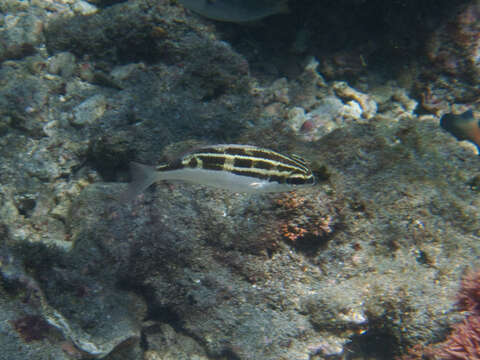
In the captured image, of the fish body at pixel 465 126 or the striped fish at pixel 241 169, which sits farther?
the fish body at pixel 465 126

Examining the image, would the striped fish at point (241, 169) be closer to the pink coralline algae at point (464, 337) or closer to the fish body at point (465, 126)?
the pink coralline algae at point (464, 337)

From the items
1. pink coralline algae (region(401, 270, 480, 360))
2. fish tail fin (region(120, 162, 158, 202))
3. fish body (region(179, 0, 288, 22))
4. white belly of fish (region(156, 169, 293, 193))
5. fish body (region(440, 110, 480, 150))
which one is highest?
fish body (region(179, 0, 288, 22))

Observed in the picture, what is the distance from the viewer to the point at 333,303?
3.01 m

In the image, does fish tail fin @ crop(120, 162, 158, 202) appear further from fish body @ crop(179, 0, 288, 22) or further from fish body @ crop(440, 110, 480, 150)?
fish body @ crop(440, 110, 480, 150)

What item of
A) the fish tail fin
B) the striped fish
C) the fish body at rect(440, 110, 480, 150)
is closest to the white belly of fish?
the striped fish

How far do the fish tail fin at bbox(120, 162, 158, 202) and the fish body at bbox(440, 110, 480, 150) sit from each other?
15.2 ft

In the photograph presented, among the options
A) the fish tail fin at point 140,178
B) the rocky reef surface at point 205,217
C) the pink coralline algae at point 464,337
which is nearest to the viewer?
the fish tail fin at point 140,178

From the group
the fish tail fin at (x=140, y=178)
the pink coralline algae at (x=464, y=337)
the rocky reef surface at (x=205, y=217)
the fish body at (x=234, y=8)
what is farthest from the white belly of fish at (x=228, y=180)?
the fish body at (x=234, y=8)

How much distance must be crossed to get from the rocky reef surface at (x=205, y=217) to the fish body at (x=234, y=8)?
0.33 meters

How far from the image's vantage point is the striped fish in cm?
240

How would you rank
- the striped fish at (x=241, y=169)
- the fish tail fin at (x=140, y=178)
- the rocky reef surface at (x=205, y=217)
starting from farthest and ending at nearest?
the rocky reef surface at (x=205, y=217) < the fish tail fin at (x=140, y=178) < the striped fish at (x=241, y=169)

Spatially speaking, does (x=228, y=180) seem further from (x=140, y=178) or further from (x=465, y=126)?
(x=465, y=126)

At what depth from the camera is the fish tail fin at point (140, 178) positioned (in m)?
2.51

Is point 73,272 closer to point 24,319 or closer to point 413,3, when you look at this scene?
point 24,319
